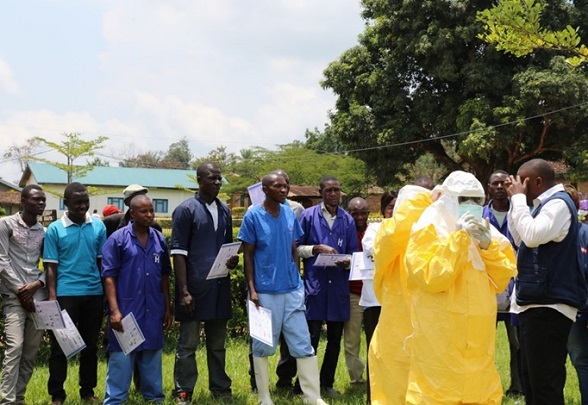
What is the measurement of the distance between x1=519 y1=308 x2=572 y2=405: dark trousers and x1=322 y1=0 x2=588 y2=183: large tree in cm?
2043

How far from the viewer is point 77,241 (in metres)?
6.35

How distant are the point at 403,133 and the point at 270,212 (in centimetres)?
2140

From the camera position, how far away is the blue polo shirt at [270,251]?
6082 mm

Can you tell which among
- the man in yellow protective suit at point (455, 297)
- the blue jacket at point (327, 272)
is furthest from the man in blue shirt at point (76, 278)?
the man in yellow protective suit at point (455, 297)

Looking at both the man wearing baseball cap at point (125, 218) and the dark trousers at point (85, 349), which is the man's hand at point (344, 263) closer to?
the man wearing baseball cap at point (125, 218)

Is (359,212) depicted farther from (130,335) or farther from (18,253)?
(18,253)

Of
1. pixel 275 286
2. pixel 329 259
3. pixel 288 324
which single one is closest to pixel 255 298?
pixel 275 286

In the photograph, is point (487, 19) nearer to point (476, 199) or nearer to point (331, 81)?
point (476, 199)

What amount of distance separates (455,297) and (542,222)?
0.87 m

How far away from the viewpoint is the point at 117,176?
59.9 m

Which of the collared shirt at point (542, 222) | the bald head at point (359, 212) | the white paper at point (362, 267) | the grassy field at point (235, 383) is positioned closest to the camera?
the collared shirt at point (542, 222)

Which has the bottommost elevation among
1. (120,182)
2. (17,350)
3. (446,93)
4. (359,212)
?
(17,350)

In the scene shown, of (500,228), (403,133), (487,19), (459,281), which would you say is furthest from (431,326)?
(403,133)

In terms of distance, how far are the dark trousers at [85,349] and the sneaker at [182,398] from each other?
3.06 ft
